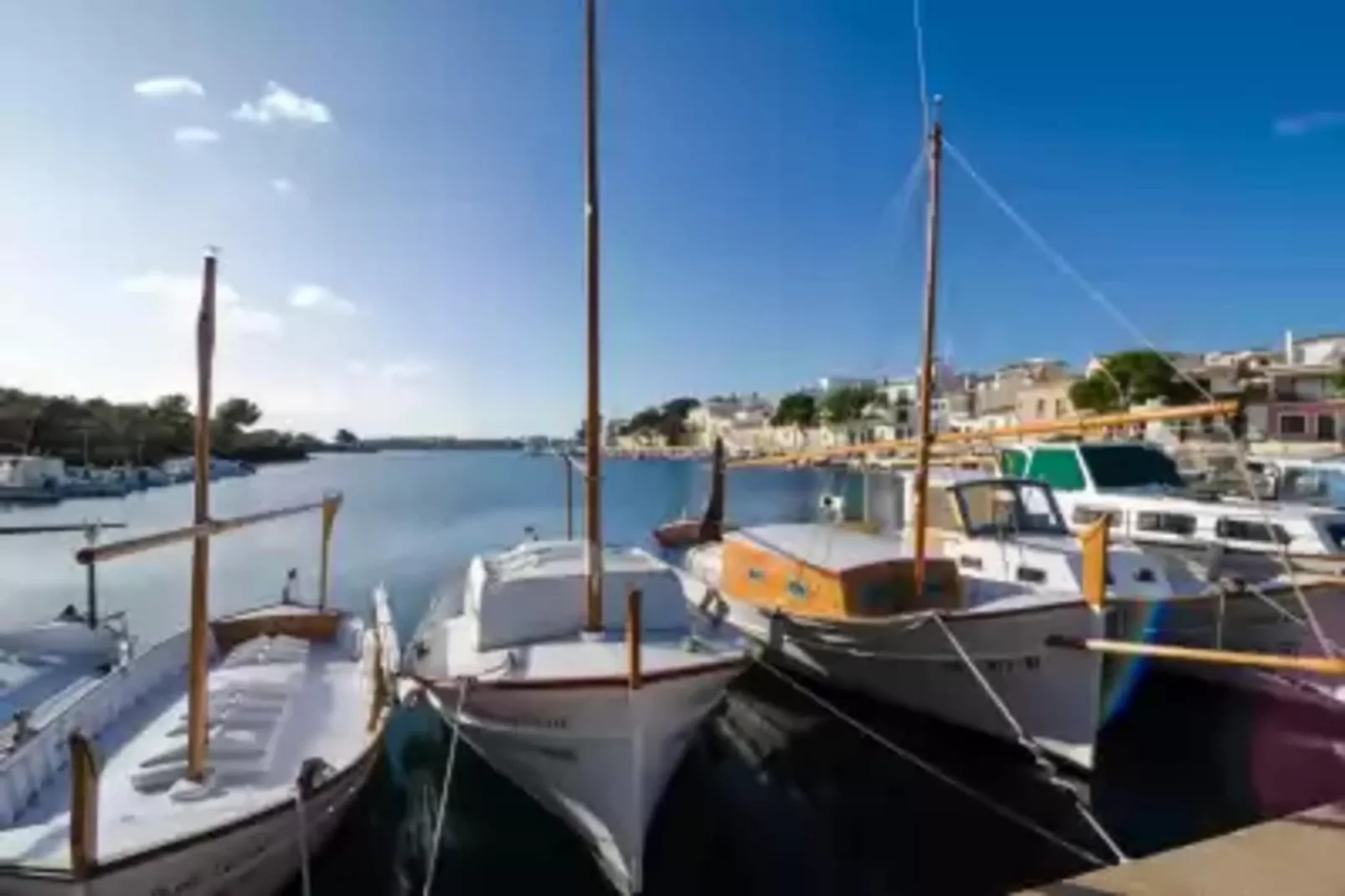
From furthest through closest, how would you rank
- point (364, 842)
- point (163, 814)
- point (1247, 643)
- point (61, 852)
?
1. point (1247, 643)
2. point (364, 842)
3. point (163, 814)
4. point (61, 852)

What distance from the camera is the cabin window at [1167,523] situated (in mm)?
16797

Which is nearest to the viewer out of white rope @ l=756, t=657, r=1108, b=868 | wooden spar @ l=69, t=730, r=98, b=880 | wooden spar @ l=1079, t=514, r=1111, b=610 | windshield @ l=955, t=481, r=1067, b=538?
wooden spar @ l=69, t=730, r=98, b=880

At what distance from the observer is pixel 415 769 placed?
1209 cm

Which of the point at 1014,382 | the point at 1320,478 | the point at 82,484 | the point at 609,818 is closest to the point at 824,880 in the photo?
the point at 609,818

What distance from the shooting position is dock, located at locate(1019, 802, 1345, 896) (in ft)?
15.4

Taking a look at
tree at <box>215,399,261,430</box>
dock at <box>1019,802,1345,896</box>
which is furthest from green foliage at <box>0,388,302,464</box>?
dock at <box>1019,802,1345,896</box>

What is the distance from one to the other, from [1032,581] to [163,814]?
1230 centimetres

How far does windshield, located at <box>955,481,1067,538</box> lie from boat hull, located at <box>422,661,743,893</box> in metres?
7.68

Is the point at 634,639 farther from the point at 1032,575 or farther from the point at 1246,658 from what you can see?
the point at 1032,575

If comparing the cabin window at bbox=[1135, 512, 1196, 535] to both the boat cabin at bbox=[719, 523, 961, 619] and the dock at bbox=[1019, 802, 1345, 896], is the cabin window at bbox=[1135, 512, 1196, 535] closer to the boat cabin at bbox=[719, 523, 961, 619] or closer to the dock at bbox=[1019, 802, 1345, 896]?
the boat cabin at bbox=[719, 523, 961, 619]

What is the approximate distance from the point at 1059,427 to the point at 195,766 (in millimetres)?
15889

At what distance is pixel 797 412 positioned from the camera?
485 feet

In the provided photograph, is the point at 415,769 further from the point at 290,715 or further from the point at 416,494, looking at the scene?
the point at 416,494

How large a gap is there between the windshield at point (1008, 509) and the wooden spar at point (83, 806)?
43.5ft
